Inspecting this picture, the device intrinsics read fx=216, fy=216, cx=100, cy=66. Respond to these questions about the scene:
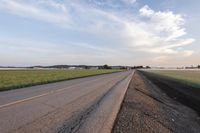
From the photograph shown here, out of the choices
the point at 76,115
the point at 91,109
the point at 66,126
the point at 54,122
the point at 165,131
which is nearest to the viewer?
the point at 66,126

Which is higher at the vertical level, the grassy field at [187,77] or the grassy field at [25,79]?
the grassy field at [25,79]

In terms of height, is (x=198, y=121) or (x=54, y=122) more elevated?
(x=54, y=122)

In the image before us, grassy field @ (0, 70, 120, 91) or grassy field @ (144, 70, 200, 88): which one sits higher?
grassy field @ (0, 70, 120, 91)

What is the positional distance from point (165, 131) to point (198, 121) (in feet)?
12.2

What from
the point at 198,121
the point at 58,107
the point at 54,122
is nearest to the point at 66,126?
the point at 54,122

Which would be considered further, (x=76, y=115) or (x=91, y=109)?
(x=91, y=109)

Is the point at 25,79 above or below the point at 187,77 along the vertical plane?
above

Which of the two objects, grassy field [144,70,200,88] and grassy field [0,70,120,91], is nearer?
grassy field [0,70,120,91]

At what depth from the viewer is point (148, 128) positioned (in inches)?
254

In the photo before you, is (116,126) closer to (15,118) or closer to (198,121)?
(15,118)

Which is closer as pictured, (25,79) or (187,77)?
(25,79)

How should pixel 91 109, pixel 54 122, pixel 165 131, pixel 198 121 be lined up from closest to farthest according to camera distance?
pixel 54 122 → pixel 165 131 → pixel 91 109 → pixel 198 121

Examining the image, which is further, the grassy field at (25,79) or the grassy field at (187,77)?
the grassy field at (187,77)

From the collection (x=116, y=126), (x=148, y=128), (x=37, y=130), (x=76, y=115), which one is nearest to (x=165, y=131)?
(x=148, y=128)
